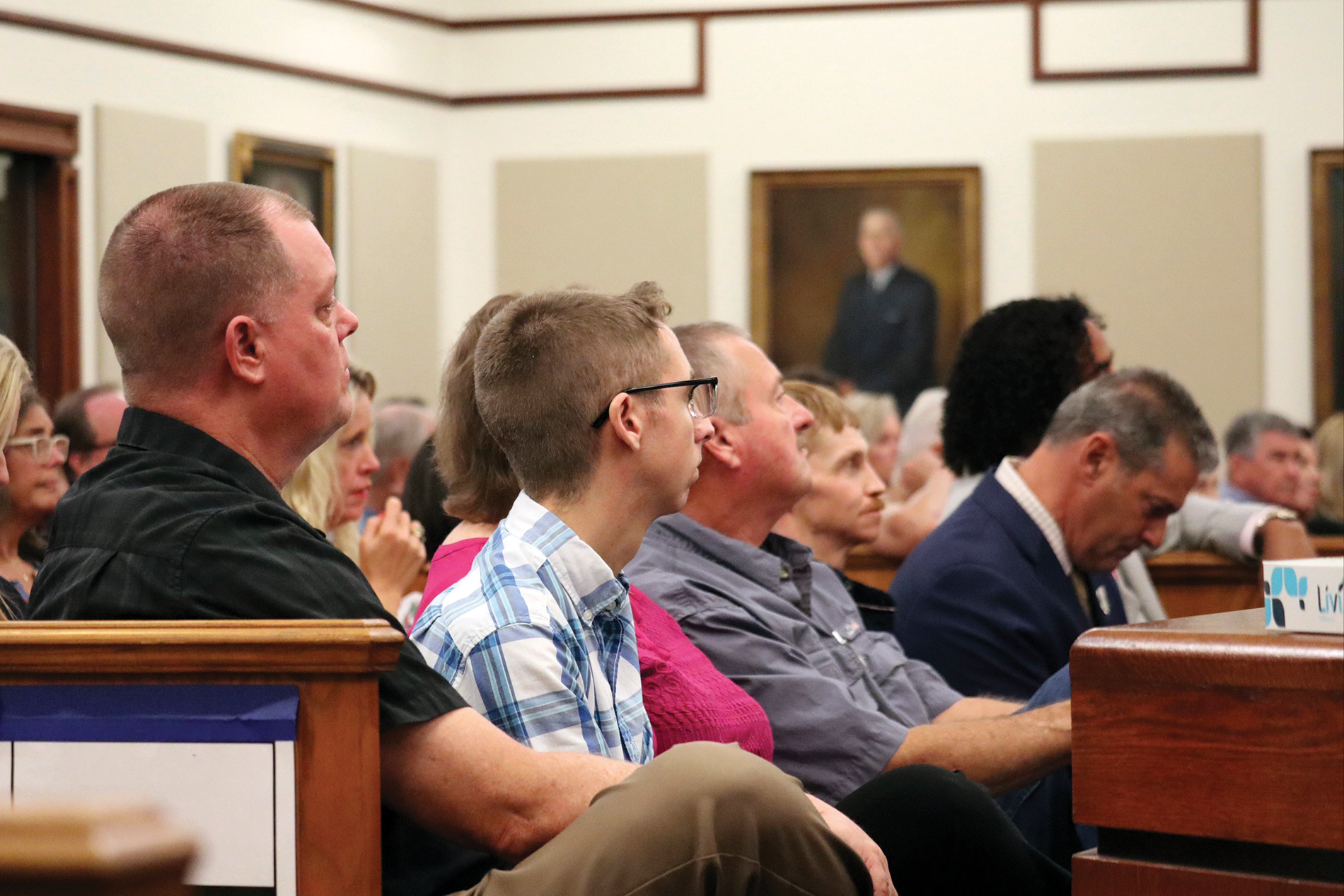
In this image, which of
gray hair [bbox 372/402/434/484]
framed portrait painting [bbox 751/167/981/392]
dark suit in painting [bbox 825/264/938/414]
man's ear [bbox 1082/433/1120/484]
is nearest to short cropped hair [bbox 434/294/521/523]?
man's ear [bbox 1082/433/1120/484]

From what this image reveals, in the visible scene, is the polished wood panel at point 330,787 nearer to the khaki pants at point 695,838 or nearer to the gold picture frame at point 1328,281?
the khaki pants at point 695,838

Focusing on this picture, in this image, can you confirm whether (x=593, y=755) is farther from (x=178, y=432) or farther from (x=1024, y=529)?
(x=1024, y=529)

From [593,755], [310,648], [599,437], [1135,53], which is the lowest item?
[593,755]

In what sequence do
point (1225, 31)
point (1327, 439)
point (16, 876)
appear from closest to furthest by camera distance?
point (16, 876), point (1327, 439), point (1225, 31)

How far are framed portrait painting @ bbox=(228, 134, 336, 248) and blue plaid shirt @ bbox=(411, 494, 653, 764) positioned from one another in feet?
21.2

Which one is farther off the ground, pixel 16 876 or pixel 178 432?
pixel 178 432

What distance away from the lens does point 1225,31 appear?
8750 mm

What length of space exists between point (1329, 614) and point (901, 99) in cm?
798

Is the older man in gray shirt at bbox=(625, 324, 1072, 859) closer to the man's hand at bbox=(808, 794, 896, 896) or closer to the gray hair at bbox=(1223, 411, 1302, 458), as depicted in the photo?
the man's hand at bbox=(808, 794, 896, 896)

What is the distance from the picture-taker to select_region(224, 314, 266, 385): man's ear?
1.85 metres

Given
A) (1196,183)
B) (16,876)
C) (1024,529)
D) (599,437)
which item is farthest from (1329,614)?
(1196,183)

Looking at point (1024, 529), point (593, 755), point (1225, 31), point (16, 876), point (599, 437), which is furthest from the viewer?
point (1225, 31)

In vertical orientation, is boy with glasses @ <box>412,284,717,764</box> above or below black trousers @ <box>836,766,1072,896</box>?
above

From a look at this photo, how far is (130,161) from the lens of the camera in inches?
298
